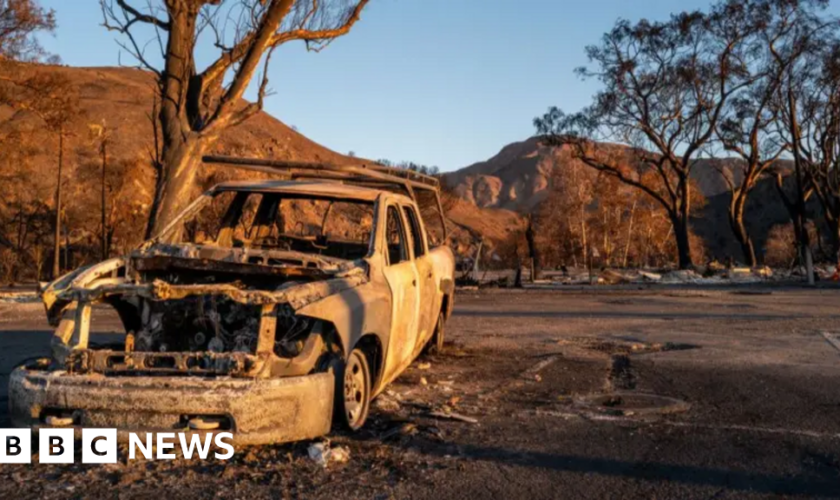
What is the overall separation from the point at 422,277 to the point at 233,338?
90.6 inches

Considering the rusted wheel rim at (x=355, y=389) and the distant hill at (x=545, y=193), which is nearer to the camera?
the rusted wheel rim at (x=355, y=389)

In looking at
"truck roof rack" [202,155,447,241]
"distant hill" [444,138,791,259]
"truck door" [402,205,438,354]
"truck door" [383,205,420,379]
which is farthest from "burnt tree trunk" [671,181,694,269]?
"distant hill" [444,138,791,259]

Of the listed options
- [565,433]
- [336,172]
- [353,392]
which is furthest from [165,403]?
[336,172]

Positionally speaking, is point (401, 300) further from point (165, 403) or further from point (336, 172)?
point (165, 403)

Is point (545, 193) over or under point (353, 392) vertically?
over

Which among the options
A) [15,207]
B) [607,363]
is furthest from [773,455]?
[15,207]

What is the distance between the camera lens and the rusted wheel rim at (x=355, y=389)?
5.39 meters

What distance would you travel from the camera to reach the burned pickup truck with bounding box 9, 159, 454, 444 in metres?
4.64

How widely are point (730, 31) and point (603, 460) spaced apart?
1436 inches

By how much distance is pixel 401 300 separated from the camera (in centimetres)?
645

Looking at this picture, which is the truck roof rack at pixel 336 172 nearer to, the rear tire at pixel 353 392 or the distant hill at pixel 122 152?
the rear tire at pixel 353 392

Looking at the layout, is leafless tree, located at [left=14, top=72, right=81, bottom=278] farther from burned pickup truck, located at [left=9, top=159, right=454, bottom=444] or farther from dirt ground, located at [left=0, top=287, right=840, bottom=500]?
burned pickup truck, located at [left=9, top=159, right=454, bottom=444]

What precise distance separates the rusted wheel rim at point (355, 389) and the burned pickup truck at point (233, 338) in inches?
0.4

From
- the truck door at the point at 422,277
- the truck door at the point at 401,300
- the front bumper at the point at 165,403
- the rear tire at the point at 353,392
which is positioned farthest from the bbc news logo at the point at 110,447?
the truck door at the point at 422,277
